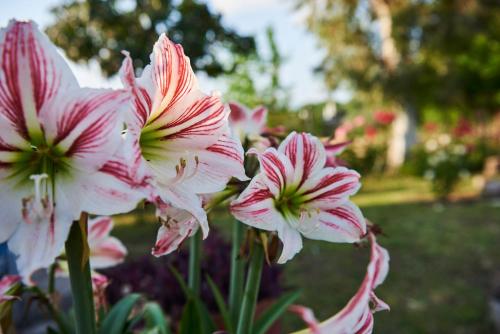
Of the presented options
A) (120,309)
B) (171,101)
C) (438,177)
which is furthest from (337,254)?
(171,101)

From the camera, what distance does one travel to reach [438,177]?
687cm

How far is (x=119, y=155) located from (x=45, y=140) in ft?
0.23

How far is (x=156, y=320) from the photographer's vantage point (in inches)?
31.5

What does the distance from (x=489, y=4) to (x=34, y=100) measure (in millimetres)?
13185

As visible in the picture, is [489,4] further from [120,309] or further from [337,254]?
[120,309]

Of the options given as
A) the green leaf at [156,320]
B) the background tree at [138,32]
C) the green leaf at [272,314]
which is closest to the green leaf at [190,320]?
the green leaf at [156,320]

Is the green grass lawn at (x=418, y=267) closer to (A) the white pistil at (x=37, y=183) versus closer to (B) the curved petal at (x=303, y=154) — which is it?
(B) the curved petal at (x=303, y=154)

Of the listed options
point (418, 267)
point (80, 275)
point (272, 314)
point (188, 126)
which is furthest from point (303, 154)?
point (418, 267)

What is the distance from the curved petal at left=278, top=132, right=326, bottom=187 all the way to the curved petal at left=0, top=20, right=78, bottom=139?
0.77 feet

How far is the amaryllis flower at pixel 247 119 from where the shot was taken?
0.78m

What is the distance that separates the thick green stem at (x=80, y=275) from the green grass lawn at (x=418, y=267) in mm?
2034

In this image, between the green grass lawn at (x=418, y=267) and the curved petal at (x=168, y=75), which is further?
the green grass lawn at (x=418, y=267)

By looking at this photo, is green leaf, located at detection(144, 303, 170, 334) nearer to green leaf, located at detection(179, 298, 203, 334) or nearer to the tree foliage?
green leaf, located at detection(179, 298, 203, 334)

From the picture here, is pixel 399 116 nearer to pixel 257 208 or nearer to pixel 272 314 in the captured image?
pixel 272 314
